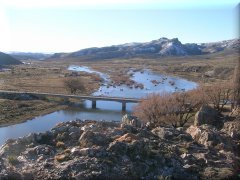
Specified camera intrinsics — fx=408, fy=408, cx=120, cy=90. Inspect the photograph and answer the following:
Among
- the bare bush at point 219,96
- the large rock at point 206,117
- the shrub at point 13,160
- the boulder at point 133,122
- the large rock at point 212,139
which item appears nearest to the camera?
the shrub at point 13,160

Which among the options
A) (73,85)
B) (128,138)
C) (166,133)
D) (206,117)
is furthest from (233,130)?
(73,85)

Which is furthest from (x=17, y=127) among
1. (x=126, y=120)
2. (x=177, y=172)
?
(x=177, y=172)

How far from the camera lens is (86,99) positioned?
85.1m

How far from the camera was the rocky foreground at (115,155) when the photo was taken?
26.7 meters

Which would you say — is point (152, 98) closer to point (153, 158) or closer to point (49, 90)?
point (153, 158)

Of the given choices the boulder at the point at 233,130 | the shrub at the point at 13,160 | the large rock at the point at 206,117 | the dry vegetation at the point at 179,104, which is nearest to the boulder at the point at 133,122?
the dry vegetation at the point at 179,104

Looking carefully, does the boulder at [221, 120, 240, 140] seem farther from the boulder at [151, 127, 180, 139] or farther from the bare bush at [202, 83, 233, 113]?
the bare bush at [202, 83, 233, 113]

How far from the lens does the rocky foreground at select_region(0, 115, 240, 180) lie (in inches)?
1051

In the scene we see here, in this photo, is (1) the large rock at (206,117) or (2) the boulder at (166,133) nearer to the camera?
(2) the boulder at (166,133)

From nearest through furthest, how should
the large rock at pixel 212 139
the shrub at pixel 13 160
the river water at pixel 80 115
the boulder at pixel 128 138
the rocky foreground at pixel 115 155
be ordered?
the rocky foreground at pixel 115 155, the shrub at pixel 13 160, the boulder at pixel 128 138, the large rock at pixel 212 139, the river water at pixel 80 115

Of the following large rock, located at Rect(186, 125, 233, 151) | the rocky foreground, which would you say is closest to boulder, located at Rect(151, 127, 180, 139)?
the rocky foreground

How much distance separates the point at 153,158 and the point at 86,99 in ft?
187

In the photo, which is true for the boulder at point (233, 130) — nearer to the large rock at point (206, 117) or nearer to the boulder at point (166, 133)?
the boulder at point (166, 133)

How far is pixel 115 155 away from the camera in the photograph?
2839 centimetres
